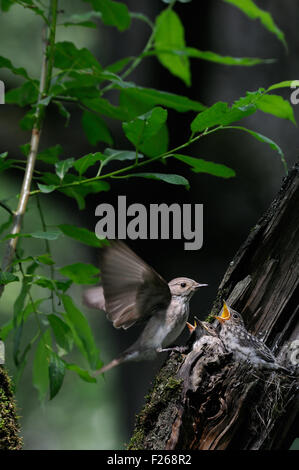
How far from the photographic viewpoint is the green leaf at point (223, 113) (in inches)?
47.0

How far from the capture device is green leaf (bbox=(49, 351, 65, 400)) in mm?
1275

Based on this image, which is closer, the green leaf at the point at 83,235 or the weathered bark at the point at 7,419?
the weathered bark at the point at 7,419

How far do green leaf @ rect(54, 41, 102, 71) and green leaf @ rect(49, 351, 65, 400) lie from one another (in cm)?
77

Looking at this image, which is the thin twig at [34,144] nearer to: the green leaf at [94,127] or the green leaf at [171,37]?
the green leaf at [94,127]

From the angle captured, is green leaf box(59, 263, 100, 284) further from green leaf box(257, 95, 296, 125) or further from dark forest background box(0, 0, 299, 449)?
dark forest background box(0, 0, 299, 449)

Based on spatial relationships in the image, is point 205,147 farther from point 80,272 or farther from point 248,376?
point 248,376

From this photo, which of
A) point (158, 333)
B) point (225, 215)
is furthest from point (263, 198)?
point (158, 333)

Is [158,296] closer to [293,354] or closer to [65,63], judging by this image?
[293,354]

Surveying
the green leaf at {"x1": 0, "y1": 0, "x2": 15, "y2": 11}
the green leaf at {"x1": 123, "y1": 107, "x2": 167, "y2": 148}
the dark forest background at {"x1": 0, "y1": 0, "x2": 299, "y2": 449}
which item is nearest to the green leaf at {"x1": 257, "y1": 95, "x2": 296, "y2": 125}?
the green leaf at {"x1": 123, "y1": 107, "x2": 167, "y2": 148}

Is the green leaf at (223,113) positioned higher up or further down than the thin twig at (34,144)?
higher up

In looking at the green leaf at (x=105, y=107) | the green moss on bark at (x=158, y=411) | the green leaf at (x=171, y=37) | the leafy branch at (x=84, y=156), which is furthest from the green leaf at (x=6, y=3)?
the green moss on bark at (x=158, y=411)

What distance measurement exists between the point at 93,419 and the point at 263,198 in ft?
8.55

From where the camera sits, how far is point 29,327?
439cm

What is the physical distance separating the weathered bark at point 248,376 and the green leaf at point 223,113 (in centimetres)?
21
